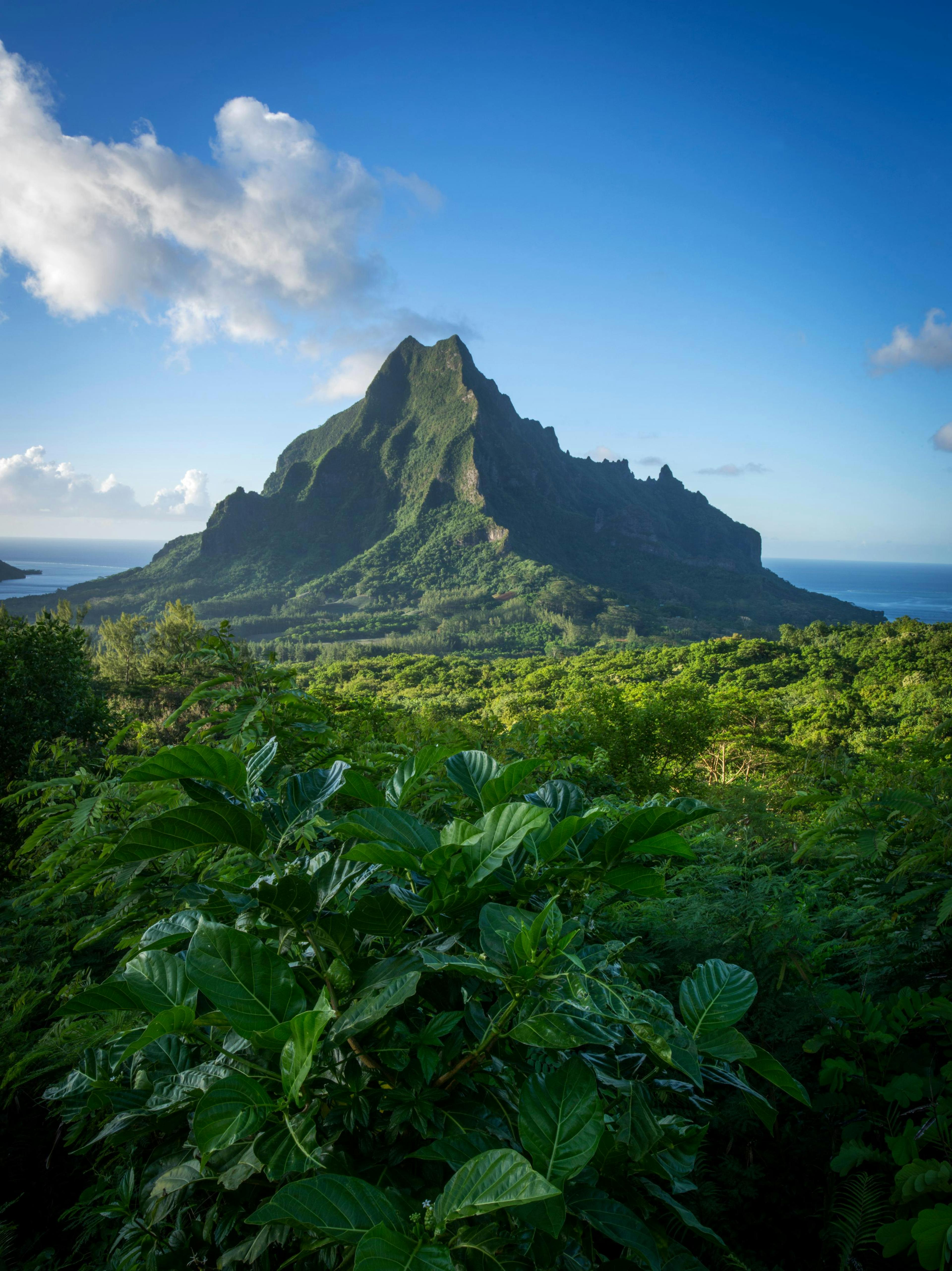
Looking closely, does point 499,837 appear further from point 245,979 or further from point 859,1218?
point 859,1218

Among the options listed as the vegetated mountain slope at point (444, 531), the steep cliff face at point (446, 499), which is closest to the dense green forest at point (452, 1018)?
the vegetated mountain slope at point (444, 531)

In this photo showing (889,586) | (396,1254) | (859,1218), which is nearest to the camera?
(396,1254)

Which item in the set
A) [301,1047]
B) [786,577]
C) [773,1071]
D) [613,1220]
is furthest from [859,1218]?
[786,577]

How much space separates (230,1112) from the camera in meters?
0.42

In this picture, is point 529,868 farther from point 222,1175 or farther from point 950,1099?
point 950,1099

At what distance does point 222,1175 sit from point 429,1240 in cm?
17

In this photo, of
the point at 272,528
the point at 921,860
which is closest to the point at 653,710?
the point at 921,860

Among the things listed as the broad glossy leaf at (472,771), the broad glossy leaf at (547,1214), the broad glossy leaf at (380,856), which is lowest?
the broad glossy leaf at (547,1214)

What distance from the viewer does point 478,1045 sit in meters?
0.46

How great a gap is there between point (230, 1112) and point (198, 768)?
24 cm

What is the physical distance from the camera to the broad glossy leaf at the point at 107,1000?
49cm

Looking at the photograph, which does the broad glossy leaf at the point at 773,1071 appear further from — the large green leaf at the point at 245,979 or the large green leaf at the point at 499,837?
the large green leaf at the point at 245,979

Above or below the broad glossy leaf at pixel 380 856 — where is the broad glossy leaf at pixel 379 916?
below

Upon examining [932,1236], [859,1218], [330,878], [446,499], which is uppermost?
[446,499]
